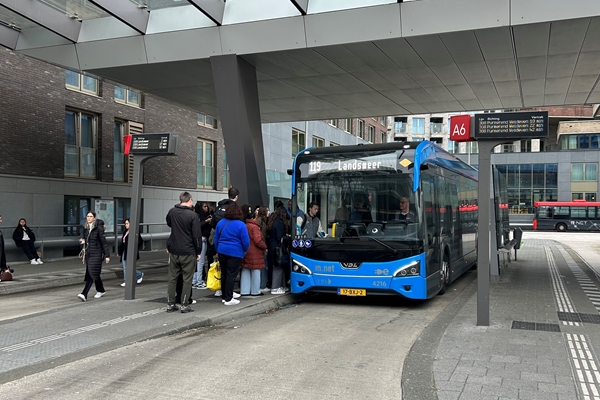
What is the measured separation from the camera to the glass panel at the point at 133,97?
23.3 metres

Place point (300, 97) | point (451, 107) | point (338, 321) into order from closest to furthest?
point (338, 321)
point (300, 97)
point (451, 107)

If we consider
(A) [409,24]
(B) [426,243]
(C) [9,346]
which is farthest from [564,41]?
(C) [9,346]

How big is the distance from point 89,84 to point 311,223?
46.7ft

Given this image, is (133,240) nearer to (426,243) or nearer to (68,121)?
(426,243)

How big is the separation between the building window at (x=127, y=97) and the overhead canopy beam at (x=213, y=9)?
454 inches

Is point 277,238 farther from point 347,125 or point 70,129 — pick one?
point 347,125

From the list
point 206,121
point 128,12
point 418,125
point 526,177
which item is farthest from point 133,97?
point 418,125

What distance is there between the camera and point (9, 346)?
6.63 meters

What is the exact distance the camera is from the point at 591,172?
2470 inches

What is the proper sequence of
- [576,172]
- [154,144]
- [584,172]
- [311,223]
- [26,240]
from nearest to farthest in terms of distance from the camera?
[154,144]
[311,223]
[26,240]
[584,172]
[576,172]

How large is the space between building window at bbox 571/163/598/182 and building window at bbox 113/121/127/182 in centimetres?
5586

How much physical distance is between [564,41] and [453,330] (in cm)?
721

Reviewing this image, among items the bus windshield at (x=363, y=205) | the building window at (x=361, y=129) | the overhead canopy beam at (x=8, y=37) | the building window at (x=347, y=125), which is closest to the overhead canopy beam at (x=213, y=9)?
the bus windshield at (x=363, y=205)

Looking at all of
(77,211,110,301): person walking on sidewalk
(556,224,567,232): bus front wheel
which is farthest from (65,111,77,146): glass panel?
(556,224,567,232): bus front wheel
